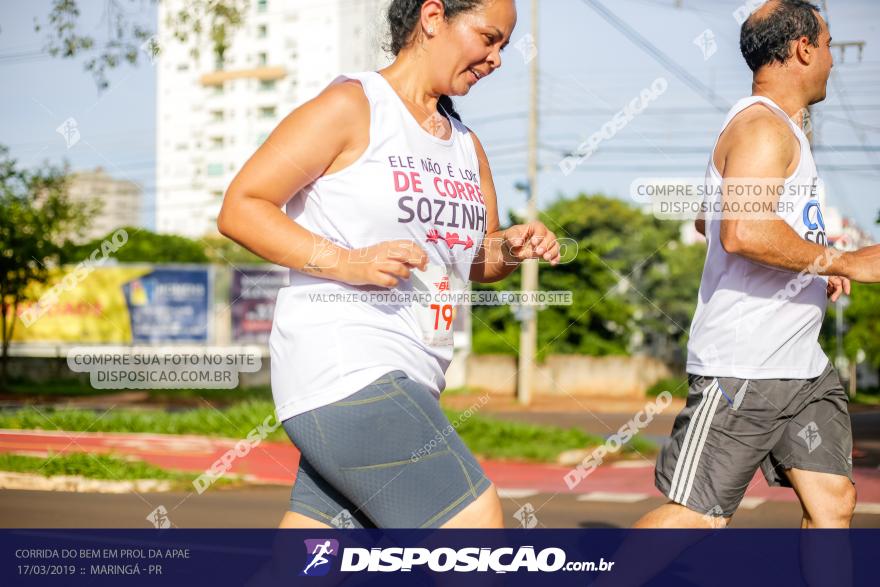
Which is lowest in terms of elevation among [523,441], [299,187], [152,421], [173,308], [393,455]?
[173,308]

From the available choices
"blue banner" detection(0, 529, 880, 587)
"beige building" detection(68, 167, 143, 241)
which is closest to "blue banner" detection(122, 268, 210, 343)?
"beige building" detection(68, 167, 143, 241)

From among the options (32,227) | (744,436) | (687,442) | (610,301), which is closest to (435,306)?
(687,442)

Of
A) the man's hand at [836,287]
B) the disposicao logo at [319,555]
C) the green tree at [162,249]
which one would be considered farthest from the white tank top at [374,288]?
the green tree at [162,249]

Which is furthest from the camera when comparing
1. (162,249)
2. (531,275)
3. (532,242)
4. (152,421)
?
(162,249)

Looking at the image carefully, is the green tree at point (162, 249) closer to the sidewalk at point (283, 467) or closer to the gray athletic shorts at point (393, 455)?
the sidewalk at point (283, 467)

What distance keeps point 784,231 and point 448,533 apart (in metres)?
1.26

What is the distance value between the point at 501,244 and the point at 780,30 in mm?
1088

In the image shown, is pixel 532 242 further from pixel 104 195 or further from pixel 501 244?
pixel 104 195

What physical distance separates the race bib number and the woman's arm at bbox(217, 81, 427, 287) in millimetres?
205

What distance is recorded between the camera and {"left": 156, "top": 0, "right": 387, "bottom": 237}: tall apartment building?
928 inches

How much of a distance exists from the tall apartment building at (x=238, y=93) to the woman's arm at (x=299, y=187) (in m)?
15.4

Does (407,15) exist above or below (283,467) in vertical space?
above

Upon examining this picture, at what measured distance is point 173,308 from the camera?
25188 millimetres

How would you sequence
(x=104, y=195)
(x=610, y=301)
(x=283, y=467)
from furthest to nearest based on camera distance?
(x=610, y=301)
(x=104, y=195)
(x=283, y=467)
